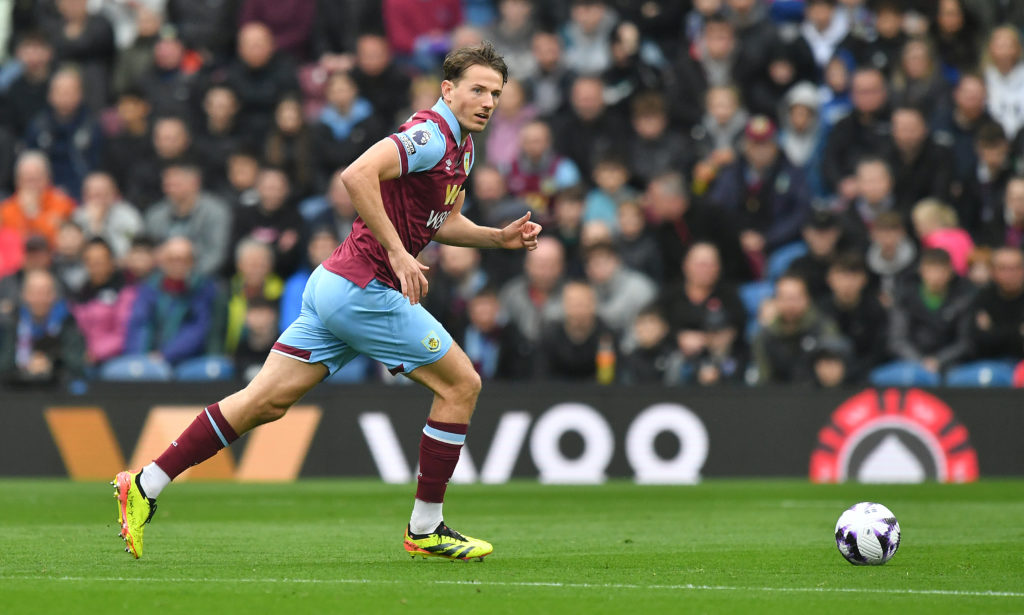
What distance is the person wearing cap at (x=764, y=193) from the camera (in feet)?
54.7

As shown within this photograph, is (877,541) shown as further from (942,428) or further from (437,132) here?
(942,428)

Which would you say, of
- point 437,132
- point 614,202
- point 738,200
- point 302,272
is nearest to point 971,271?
point 738,200

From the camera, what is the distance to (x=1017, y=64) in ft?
56.3

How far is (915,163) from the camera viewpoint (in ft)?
54.5

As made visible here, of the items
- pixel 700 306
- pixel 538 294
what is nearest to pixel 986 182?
pixel 700 306

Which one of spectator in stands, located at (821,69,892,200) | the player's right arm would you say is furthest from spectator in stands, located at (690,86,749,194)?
the player's right arm

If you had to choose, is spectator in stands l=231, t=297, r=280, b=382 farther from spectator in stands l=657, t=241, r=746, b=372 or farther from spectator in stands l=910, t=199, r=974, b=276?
spectator in stands l=910, t=199, r=974, b=276

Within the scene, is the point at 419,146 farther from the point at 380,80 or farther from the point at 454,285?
the point at 380,80

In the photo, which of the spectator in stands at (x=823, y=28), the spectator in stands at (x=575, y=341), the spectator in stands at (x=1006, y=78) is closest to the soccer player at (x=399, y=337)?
the spectator in stands at (x=575, y=341)

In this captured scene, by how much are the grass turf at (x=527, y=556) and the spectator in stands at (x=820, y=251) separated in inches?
115

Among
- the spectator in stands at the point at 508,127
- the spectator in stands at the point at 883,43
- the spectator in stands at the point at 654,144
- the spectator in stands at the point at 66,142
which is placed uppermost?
the spectator in stands at the point at 883,43

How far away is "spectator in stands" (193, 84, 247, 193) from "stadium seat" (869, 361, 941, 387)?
25.2 feet

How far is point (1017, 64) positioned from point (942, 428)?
4.64 meters

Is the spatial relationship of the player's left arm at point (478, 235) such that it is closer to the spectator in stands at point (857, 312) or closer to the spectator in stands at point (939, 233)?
the spectator in stands at point (857, 312)
